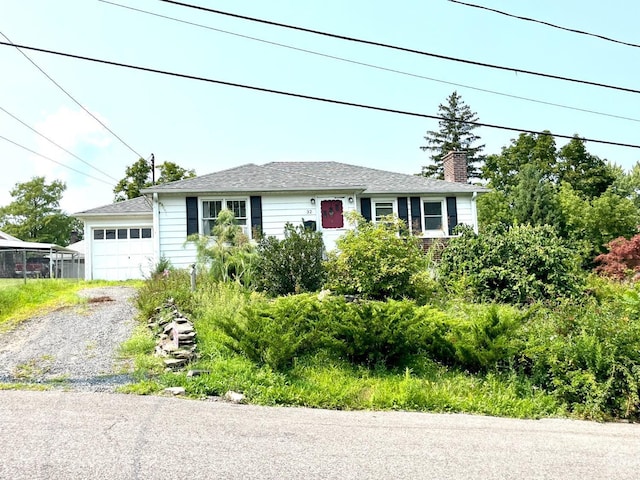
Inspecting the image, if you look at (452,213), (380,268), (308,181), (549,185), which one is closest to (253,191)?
(308,181)

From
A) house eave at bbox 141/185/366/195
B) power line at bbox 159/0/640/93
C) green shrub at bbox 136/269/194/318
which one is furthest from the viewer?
house eave at bbox 141/185/366/195

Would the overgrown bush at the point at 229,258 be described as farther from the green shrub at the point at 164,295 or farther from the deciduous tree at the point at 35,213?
the deciduous tree at the point at 35,213

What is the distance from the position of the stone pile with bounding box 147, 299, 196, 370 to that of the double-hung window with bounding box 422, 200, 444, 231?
11792mm

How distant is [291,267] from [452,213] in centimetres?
957

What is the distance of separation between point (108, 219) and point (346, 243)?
11.8m

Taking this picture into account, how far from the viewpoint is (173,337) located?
24.6 feet

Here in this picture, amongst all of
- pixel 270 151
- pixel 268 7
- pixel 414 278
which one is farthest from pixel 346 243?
pixel 270 151

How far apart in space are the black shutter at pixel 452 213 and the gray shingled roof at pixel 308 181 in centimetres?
46

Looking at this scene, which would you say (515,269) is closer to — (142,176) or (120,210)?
(120,210)

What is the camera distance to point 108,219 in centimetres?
1900

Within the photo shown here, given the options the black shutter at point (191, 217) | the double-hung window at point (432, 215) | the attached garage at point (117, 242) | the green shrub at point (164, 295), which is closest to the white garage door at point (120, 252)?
the attached garage at point (117, 242)

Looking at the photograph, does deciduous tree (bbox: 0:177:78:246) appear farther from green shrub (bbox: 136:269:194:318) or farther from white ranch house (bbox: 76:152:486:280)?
green shrub (bbox: 136:269:194:318)

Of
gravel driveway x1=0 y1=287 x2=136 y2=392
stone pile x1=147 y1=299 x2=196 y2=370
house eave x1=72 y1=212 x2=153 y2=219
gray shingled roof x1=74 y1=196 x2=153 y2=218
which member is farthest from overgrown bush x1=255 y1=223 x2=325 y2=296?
house eave x1=72 y1=212 x2=153 y2=219

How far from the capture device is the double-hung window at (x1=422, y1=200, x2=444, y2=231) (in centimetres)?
1850
